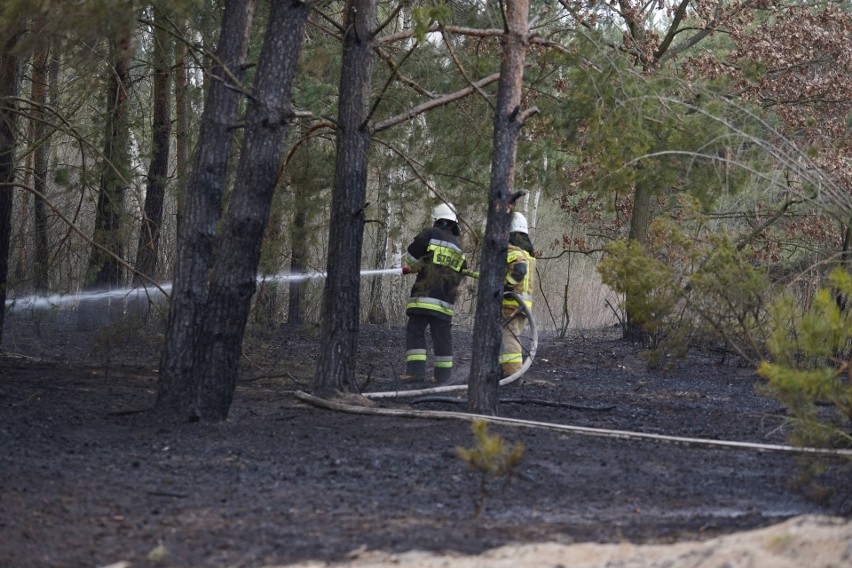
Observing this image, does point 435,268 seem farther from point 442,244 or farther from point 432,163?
point 432,163

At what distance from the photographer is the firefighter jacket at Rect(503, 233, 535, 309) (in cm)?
1020

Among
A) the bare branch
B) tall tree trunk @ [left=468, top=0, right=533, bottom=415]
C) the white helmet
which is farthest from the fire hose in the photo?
the bare branch

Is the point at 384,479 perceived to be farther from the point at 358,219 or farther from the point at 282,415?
the point at 358,219

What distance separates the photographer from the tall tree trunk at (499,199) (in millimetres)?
7484

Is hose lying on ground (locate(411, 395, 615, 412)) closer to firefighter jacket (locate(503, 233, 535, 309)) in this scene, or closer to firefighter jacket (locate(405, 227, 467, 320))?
firefighter jacket (locate(503, 233, 535, 309))

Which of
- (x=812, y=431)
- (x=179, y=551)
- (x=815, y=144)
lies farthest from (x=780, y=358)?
(x=815, y=144)

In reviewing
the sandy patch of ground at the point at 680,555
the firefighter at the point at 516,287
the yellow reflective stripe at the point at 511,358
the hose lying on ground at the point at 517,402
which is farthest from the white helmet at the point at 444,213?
the sandy patch of ground at the point at 680,555

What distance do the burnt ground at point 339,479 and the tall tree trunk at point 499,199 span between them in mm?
558

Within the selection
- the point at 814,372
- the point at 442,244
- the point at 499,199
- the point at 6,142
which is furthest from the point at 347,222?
the point at 814,372

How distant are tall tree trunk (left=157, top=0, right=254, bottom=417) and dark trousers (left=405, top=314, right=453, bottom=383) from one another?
11.0ft

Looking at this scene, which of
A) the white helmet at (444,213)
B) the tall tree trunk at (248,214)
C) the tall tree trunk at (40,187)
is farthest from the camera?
the tall tree trunk at (40,187)

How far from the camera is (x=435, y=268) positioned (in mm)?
10164

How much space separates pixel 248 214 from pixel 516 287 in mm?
3838

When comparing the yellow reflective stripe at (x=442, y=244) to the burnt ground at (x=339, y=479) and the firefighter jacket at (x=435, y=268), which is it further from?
the burnt ground at (x=339, y=479)
